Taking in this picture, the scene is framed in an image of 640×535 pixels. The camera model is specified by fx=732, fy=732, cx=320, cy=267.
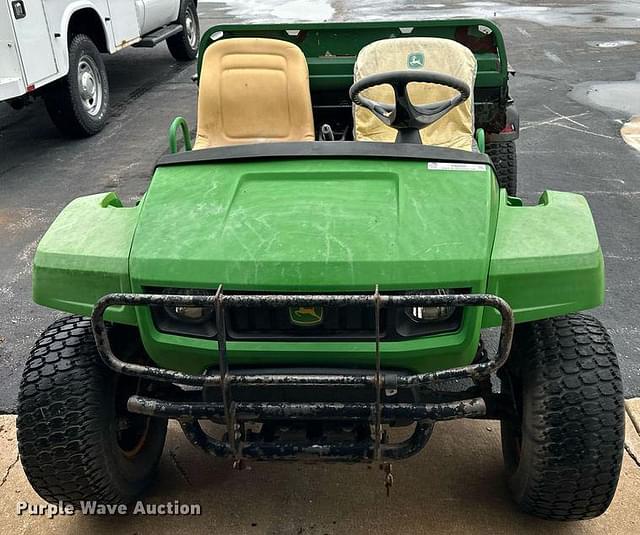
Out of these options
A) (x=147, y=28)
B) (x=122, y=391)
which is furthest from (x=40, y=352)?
(x=147, y=28)

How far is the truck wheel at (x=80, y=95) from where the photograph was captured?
656 cm

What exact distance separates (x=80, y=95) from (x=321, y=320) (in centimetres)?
544

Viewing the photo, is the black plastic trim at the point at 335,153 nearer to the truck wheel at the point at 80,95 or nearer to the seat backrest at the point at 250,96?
the seat backrest at the point at 250,96

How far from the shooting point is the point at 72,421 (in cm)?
227

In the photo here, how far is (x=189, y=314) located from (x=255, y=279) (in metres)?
0.28

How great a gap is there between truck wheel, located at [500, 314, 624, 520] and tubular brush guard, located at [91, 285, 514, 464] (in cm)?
25

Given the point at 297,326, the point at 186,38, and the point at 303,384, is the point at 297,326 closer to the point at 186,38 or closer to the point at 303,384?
the point at 303,384

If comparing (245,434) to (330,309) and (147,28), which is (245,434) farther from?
(147,28)

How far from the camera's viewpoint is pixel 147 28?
8.27m

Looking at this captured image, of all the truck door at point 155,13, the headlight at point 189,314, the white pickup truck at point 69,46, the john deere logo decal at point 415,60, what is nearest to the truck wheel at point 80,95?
the white pickup truck at point 69,46

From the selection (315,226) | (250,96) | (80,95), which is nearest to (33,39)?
(80,95)

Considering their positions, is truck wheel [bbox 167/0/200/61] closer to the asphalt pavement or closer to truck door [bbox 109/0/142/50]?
the asphalt pavement

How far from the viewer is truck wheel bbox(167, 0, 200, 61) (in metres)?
9.79

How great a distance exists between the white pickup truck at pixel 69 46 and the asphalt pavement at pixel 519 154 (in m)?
0.35
